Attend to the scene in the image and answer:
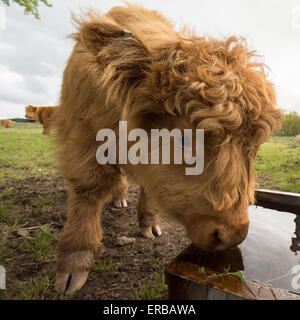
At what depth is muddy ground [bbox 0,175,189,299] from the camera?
2.16m

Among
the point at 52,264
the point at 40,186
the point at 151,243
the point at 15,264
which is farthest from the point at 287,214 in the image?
the point at 40,186

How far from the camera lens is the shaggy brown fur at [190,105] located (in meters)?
1.48

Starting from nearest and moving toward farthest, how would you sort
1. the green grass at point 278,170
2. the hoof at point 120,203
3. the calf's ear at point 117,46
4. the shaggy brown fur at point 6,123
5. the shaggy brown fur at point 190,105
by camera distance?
the shaggy brown fur at point 190,105 → the calf's ear at point 117,46 → the hoof at point 120,203 → the green grass at point 278,170 → the shaggy brown fur at point 6,123

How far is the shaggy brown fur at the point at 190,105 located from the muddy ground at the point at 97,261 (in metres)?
0.76

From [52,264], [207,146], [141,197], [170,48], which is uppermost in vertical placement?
[170,48]

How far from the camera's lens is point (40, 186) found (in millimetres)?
4531

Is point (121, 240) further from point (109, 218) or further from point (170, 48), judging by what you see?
point (170, 48)

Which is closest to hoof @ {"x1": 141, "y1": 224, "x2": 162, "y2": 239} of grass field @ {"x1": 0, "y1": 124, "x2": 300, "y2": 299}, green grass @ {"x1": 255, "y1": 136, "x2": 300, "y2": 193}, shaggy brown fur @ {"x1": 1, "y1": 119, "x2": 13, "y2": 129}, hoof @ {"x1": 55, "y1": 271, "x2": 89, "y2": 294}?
grass field @ {"x1": 0, "y1": 124, "x2": 300, "y2": 299}

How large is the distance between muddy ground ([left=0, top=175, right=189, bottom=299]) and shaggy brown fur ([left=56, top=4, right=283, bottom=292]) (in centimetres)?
76

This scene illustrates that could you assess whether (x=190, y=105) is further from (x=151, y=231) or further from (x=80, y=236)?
(x=151, y=231)

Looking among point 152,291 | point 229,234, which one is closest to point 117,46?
point 229,234

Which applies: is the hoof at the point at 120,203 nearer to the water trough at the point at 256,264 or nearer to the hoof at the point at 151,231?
the hoof at the point at 151,231

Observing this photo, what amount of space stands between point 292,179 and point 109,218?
14.1ft

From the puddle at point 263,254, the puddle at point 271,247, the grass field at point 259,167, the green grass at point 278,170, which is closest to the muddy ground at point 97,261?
the puddle at point 263,254
